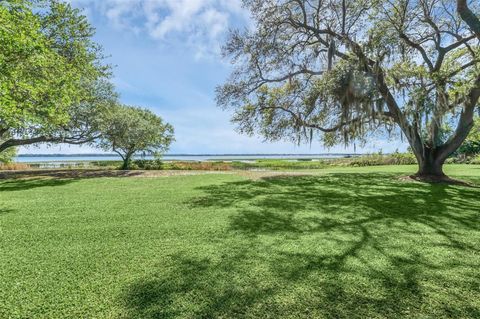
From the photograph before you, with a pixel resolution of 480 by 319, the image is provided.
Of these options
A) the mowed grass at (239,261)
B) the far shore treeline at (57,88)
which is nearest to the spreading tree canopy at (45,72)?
the far shore treeline at (57,88)

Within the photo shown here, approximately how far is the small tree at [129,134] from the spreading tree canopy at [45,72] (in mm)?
1206

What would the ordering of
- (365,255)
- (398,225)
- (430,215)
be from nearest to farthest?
(365,255) → (398,225) → (430,215)

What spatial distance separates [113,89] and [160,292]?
15.3m

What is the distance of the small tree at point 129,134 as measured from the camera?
16.7 metres

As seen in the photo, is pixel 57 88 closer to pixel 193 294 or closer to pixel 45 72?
pixel 45 72

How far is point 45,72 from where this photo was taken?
319 inches

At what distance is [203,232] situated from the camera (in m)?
4.36

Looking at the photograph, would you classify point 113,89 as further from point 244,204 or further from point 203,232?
point 203,232

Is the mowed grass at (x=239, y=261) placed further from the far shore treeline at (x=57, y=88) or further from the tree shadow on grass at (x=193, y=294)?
the far shore treeline at (x=57, y=88)

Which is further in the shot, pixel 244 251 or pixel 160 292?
pixel 244 251

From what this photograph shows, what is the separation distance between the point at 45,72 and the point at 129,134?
921 cm

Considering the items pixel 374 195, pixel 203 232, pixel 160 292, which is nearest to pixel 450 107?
pixel 374 195

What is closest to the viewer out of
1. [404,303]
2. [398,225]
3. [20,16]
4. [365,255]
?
[404,303]

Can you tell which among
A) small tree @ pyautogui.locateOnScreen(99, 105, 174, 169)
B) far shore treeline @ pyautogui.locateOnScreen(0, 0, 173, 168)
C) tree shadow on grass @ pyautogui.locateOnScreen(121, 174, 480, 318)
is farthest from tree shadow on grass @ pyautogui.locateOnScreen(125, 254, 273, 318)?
small tree @ pyautogui.locateOnScreen(99, 105, 174, 169)
